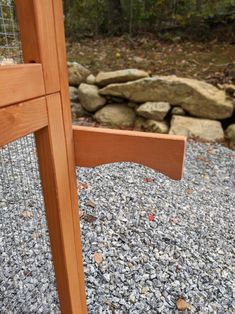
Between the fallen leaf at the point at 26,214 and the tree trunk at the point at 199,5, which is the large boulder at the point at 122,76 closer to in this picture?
the tree trunk at the point at 199,5

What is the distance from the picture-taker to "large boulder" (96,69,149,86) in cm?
423

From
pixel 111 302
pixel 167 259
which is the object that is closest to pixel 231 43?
pixel 167 259

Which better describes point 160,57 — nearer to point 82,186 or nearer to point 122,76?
point 122,76

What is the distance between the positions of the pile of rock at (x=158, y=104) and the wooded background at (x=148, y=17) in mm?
1821

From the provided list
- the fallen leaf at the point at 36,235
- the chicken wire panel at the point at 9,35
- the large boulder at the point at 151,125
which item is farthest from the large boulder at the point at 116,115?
the chicken wire panel at the point at 9,35

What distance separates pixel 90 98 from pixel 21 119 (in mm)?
3789

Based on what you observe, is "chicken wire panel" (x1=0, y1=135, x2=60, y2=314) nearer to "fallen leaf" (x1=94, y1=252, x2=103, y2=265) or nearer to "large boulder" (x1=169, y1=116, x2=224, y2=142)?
"fallen leaf" (x1=94, y1=252, x2=103, y2=265)

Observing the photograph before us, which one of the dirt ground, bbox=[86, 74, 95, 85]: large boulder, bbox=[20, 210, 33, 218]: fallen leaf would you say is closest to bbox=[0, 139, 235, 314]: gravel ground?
bbox=[20, 210, 33, 218]: fallen leaf

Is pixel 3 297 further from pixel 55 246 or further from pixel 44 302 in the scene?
pixel 55 246

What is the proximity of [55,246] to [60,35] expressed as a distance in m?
0.59

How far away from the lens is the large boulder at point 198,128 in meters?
3.91

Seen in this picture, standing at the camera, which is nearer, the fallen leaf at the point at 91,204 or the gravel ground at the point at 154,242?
the gravel ground at the point at 154,242

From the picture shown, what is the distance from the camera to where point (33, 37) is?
2.10 feet

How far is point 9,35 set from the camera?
70cm
